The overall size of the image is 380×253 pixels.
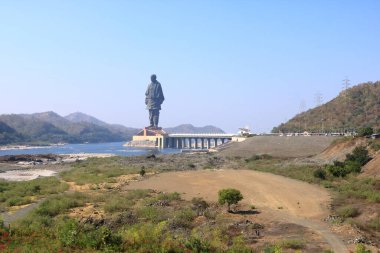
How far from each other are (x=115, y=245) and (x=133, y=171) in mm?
45600

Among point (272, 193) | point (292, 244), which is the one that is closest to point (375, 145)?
point (272, 193)

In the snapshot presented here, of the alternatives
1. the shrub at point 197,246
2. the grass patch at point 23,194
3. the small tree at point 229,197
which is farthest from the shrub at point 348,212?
the grass patch at point 23,194

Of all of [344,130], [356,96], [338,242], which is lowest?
[338,242]

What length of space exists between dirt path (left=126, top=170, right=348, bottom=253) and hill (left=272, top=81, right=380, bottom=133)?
8814 centimetres

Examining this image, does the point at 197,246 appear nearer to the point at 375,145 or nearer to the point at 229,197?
the point at 229,197

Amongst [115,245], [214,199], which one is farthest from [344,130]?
[115,245]

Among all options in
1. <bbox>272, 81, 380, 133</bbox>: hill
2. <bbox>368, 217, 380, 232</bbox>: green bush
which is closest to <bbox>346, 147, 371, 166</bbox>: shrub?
<bbox>368, 217, 380, 232</bbox>: green bush

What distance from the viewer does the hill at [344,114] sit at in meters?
133

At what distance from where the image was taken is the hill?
13312 cm

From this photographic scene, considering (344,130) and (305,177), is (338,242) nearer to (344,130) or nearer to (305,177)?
(305,177)

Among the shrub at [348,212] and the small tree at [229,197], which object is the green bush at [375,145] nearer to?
the shrub at [348,212]

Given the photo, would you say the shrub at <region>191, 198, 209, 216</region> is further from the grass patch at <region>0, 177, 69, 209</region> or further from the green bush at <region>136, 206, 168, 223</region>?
the grass patch at <region>0, 177, 69, 209</region>

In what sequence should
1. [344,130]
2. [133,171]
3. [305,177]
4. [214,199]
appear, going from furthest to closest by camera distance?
[344,130], [133,171], [305,177], [214,199]

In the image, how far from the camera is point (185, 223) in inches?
940
